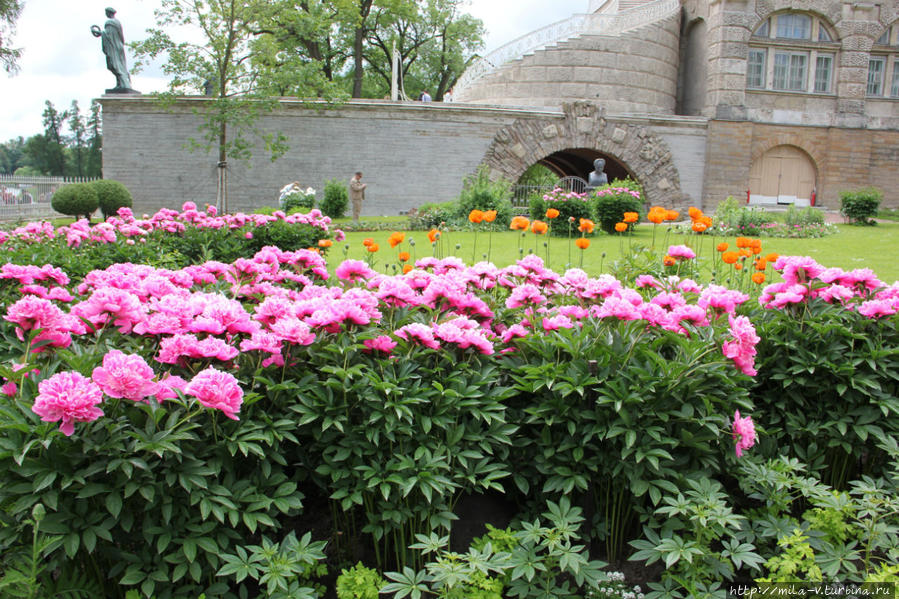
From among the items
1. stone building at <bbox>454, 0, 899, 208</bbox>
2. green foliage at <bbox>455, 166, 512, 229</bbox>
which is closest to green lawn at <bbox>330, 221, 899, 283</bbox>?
green foliage at <bbox>455, 166, 512, 229</bbox>

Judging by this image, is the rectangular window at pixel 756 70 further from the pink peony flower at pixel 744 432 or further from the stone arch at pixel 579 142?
the pink peony flower at pixel 744 432

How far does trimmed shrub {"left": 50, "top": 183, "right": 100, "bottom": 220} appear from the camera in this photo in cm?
1817

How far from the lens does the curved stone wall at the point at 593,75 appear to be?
2355 cm

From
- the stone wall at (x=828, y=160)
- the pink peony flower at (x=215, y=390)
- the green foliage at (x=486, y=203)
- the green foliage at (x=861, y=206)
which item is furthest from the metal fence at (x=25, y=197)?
the green foliage at (x=861, y=206)

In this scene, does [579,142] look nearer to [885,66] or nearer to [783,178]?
[783,178]

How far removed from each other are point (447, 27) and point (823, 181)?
20567 millimetres

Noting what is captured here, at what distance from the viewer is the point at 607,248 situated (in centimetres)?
1209

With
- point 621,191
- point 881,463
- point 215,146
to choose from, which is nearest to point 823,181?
point 621,191

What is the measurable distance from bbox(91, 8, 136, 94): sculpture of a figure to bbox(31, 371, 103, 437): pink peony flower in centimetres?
2285

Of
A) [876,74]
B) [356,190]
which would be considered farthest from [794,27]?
[356,190]

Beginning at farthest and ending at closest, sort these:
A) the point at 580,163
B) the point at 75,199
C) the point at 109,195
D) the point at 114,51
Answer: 1. the point at 580,163
2. the point at 114,51
3. the point at 109,195
4. the point at 75,199

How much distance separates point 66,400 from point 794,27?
93.5 ft

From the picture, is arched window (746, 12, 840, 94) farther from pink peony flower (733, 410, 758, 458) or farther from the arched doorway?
pink peony flower (733, 410, 758, 458)

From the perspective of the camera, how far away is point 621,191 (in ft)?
48.2
